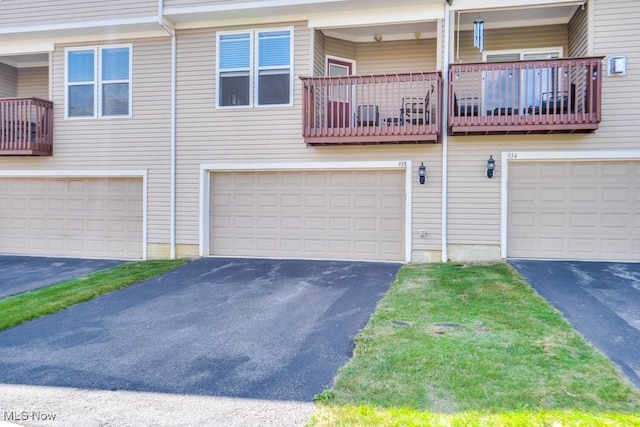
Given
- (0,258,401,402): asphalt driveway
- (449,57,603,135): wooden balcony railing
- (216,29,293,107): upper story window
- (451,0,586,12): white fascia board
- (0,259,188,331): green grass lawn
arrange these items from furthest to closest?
(216,29,293,107): upper story window, (451,0,586,12): white fascia board, (449,57,603,135): wooden balcony railing, (0,259,188,331): green grass lawn, (0,258,401,402): asphalt driveway

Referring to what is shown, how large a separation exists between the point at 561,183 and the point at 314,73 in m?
5.51

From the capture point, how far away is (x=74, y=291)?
700cm

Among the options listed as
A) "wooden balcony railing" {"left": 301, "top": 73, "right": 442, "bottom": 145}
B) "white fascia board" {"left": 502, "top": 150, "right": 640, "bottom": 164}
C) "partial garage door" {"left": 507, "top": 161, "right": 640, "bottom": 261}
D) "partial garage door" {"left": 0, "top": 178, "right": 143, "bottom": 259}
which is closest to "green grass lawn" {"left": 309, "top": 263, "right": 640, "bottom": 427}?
"partial garage door" {"left": 507, "top": 161, "right": 640, "bottom": 261}

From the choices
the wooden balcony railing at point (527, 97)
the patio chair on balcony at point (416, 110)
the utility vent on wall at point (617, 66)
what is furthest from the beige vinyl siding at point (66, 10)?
the utility vent on wall at point (617, 66)

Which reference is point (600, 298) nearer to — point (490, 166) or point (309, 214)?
point (490, 166)

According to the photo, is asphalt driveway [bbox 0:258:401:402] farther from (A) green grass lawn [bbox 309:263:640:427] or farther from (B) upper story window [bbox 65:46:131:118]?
(B) upper story window [bbox 65:46:131:118]

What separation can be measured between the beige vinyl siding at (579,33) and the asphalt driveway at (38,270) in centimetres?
1085

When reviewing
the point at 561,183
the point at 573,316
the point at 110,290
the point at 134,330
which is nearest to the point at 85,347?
the point at 134,330

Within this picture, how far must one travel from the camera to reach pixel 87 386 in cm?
363

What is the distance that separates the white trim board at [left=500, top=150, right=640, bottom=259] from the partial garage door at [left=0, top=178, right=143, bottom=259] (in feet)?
26.3

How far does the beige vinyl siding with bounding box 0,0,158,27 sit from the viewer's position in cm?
952

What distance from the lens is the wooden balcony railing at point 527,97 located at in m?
7.70

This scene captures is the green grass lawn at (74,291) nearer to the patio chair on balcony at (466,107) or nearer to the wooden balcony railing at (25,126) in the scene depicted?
the wooden balcony railing at (25,126)

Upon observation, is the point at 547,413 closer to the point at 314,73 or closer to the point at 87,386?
the point at 87,386
